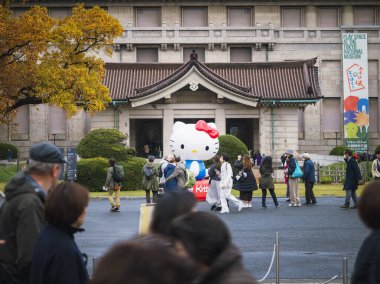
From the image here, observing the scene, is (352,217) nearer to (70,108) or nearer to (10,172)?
(70,108)

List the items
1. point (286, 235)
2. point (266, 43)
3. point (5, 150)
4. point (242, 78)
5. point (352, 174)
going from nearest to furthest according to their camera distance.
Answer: point (286, 235)
point (352, 174)
point (242, 78)
point (5, 150)
point (266, 43)

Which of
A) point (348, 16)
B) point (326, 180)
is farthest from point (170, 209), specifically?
point (348, 16)

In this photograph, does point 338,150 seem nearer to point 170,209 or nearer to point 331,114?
point 331,114

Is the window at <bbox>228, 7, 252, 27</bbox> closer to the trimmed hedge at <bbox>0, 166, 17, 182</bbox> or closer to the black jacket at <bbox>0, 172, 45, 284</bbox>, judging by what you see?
the trimmed hedge at <bbox>0, 166, 17, 182</bbox>

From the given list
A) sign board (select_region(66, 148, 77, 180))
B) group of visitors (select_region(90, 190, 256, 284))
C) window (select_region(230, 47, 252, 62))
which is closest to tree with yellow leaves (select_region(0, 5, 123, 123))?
sign board (select_region(66, 148, 77, 180))

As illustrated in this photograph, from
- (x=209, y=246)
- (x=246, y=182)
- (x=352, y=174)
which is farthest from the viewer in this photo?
(x=246, y=182)

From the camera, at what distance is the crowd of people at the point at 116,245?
2.58 metres

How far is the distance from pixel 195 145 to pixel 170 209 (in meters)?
21.6

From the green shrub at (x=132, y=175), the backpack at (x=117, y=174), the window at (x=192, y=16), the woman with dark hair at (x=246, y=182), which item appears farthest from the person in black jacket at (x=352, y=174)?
the window at (x=192, y=16)

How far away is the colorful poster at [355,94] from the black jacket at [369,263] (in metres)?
46.2

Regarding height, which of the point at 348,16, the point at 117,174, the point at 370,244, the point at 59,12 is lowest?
the point at 117,174

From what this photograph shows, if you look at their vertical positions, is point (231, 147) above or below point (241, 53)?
below

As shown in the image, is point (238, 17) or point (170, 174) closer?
point (170, 174)

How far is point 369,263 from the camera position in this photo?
187 inches
